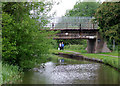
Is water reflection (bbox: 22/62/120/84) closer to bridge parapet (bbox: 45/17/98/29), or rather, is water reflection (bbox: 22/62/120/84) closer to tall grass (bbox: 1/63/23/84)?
tall grass (bbox: 1/63/23/84)

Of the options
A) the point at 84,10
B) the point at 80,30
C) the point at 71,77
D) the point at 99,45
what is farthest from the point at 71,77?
the point at 84,10

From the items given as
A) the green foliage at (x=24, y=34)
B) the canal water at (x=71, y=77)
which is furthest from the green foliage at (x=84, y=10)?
the green foliage at (x=24, y=34)

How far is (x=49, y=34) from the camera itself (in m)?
13.2

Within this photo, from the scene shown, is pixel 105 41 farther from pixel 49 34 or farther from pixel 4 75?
pixel 4 75

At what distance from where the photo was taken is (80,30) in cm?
2756

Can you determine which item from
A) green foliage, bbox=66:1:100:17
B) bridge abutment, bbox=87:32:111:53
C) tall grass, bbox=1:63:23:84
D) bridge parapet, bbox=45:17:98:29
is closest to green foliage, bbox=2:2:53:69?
tall grass, bbox=1:63:23:84

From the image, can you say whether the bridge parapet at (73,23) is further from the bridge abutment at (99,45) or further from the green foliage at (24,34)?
the green foliage at (24,34)

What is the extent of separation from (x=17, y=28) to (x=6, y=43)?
1.28 m

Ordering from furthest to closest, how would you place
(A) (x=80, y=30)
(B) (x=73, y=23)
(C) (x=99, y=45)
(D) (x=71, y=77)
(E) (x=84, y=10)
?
(E) (x=84, y=10), (C) (x=99, y=45), (B) (x=73, y=23), (A) (x=80, y=30), (D) (x=71, y=77)

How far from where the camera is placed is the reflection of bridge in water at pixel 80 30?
26953 millimetres

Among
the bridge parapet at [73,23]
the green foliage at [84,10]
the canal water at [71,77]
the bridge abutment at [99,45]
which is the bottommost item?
the bridge abutment at [99,45]

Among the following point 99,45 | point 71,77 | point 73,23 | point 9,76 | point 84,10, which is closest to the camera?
point 9,76

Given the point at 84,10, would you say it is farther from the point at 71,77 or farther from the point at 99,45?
the point at 71,77

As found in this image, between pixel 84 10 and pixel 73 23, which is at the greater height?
pixel 84 10
